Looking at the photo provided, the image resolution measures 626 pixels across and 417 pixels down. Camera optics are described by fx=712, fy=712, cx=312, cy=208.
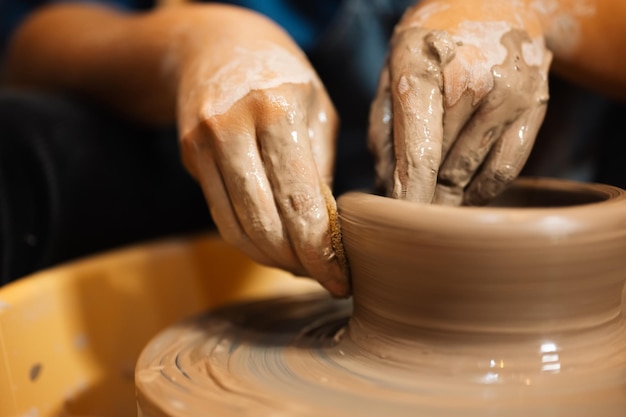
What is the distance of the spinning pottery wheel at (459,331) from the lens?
0.66 meters

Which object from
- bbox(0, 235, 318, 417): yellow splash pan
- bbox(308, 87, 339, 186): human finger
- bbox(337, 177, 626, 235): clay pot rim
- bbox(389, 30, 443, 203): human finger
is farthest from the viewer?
bbox(0, 235, 318, 417): yellow splash pan

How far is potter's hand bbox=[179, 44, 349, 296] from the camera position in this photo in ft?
2.58

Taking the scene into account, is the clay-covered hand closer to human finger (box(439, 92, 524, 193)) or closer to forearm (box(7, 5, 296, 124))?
human finger (box(439, 92, 524, 193))

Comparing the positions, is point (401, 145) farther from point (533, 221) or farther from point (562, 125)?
point (562, 125)

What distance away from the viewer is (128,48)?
4.29 ft

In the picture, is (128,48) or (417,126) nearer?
(417,126)

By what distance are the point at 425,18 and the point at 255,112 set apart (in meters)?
0.23

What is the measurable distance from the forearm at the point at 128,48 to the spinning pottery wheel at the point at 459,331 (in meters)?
0.37

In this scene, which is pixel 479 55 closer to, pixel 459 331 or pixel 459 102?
pixel 459 102

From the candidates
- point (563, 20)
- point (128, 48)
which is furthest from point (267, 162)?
point (128, 48)

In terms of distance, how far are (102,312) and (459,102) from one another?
70 cm

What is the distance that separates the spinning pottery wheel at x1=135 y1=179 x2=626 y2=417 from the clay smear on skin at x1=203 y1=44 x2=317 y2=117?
171 mm

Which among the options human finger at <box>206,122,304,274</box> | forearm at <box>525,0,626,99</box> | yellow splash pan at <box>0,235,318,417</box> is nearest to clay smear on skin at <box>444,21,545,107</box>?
forearm at <box>525,0,626,99</box>

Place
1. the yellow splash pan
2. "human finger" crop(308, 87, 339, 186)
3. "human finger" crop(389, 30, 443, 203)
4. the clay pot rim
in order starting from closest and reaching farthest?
the clay pot rim → "human finger" crop(389, 30, 443, 203) → "human finger" crop(308, 87, 339, 186) → the yellow splash pan
